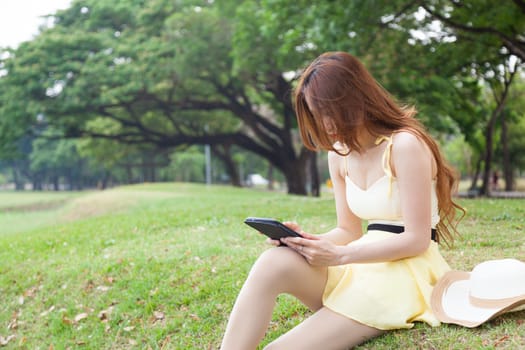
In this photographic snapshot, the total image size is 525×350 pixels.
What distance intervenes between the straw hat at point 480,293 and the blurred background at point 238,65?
8364mm

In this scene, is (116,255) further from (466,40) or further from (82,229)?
(466,40)

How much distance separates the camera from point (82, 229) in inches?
376

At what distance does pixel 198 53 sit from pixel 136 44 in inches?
120

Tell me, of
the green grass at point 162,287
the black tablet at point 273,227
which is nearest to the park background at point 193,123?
the green grass at point 162,287

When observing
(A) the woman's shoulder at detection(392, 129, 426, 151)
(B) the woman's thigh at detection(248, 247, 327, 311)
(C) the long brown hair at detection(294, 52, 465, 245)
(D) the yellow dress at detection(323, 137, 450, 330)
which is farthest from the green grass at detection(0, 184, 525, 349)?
(A) the woman's shoulder at detection(392, 129, 426, 151)

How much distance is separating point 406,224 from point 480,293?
471mm

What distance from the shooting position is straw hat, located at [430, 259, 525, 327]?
8.04 feet

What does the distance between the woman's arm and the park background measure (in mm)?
544

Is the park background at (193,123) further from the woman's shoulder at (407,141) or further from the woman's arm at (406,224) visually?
the woman's shoulder at (407,141)

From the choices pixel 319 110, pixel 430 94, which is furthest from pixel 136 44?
pixel 319 110

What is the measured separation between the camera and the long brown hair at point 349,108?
2.48m

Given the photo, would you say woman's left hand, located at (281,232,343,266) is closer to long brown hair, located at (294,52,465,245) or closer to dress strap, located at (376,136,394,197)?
dress strap, located at (376,136,394,197)

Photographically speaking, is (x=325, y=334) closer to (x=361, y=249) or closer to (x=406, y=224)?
(x=361, y=249)

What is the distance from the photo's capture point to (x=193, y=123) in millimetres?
25922
